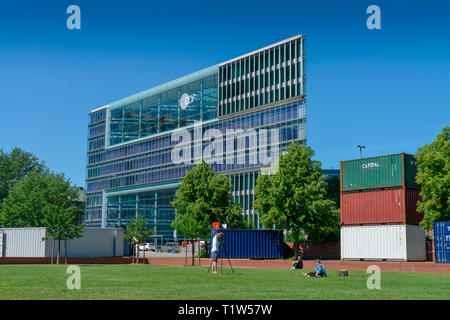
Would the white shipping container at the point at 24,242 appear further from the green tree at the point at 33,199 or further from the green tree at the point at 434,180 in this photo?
the green tree at the point at 434,180

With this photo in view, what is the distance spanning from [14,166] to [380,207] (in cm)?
6839

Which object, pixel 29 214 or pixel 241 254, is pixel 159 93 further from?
pixel 241 254

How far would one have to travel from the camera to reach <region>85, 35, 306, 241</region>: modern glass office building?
302 feet

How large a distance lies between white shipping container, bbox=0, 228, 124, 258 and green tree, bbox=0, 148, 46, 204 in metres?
38.5

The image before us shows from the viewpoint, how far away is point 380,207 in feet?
158

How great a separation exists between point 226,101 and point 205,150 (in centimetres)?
941

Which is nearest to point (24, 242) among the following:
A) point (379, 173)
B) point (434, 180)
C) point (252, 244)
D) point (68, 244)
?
point (68, 244)

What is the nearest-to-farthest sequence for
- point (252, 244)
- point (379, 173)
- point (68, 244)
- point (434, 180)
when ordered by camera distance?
point (434, 180)
point (379, 173)
point (252, 244)
point (68, 244)

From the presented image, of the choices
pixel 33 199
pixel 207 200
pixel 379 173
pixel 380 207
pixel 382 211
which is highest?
pixel 379 173

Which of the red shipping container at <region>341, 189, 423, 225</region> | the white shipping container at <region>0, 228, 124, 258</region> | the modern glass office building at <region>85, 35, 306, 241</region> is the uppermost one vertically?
the modern glass office building at <region>85, 35, 306, 241</region>

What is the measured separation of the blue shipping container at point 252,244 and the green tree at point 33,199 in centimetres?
3088

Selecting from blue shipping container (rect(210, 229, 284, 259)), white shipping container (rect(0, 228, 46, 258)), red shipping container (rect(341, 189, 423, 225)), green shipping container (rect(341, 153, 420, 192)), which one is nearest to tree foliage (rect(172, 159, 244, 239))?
blue shipping container (rect(210, 229, 284, 259))

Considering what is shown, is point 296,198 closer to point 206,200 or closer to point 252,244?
point 252,244

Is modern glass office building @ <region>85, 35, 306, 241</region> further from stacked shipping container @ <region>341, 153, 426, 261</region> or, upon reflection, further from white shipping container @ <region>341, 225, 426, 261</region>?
white shipping container @ <region>341, 225, 426, 261</region>
